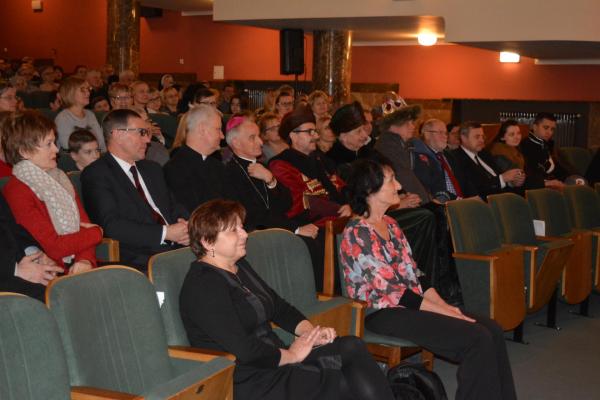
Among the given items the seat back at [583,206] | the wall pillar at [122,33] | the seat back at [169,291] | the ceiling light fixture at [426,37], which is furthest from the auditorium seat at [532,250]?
the wall pillar at [122,33]

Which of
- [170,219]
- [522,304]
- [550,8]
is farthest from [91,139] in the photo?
[550,8]

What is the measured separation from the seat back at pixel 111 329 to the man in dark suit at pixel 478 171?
377 centimetres

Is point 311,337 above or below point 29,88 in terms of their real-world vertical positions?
below

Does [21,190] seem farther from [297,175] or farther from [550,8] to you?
[550,8]

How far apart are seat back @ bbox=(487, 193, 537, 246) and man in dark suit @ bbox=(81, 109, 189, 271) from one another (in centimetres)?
218

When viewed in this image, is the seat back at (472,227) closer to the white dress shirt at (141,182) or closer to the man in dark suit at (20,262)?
the white dress shirt at (141,182)

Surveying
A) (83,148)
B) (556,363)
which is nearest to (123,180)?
(83,148)

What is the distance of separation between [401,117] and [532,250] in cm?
144

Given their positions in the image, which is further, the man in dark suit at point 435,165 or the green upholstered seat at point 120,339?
the man in dark suit at point 435,165

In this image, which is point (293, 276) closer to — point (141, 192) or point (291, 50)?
point (141, 192)

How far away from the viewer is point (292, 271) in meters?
3.39

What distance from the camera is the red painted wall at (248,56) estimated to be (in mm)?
11922

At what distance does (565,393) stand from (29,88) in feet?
26.4

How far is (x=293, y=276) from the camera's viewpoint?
3.39 metres
